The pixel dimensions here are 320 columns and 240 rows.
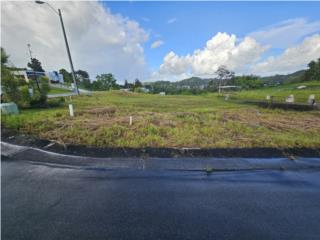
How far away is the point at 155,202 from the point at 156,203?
2 cm

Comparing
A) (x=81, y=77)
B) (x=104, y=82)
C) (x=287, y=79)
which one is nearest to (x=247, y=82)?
(x=287, y=79)

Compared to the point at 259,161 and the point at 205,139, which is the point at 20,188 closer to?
the point at 205,139

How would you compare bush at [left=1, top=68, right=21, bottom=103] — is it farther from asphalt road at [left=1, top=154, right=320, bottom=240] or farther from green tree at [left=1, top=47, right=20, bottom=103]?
asphalt road at [left=1, top=154, right=320, bottom=240]

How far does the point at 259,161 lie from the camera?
3.82m

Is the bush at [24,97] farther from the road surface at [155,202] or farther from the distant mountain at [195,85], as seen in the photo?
the distant mountain at [195,85]

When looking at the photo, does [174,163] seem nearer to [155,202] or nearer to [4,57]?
[155,202]

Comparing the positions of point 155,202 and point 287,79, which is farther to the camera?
point 287,79

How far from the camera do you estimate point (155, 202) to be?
8.16ft

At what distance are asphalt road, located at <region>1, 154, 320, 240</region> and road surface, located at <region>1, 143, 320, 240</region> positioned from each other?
0.04ft

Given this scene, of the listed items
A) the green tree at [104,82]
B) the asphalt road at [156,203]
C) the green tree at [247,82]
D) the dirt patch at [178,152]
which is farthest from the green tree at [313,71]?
the asphalt road at [156,203]

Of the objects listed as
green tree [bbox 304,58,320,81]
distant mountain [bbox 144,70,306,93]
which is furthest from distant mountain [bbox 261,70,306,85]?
green tree [bbox 304,58,320,81]

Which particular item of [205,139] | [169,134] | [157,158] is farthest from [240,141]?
[157,158]

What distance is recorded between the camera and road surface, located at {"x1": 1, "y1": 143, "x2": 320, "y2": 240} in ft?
6.54

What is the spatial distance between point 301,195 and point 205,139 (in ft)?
8.36
